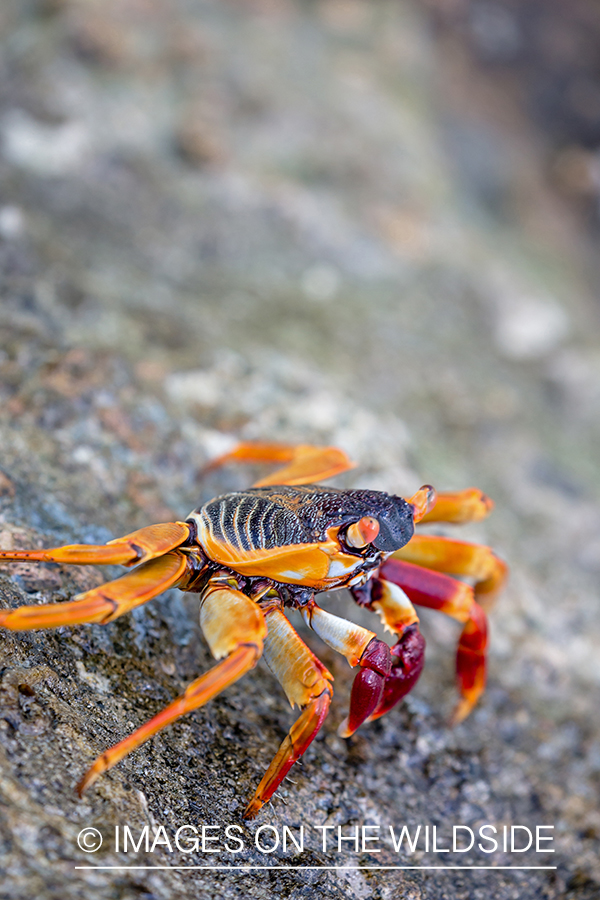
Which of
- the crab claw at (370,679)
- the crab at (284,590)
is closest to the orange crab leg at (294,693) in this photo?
the crab at (284,590)

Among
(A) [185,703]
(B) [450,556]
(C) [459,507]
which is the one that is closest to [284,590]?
(A) [185,703]

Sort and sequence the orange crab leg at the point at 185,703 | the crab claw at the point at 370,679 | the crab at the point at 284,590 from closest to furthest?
1. the orange crab leg at the point at 185,703
2. the crab at the point at 284,590
3. the crab claw at the point at 370,679

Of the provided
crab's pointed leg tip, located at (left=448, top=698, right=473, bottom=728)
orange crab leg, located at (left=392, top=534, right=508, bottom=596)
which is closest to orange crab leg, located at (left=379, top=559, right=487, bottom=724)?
orange crab leg, located at (left=392, top=534, right=508, bottom=596)

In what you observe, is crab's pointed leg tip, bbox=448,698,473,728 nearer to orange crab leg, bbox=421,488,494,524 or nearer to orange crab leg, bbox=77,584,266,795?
orange crab leg, bbox=421,488,494,524

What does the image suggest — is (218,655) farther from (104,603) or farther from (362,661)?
(362,661)

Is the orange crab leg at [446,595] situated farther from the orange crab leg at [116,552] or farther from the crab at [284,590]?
the orange crab leg at [116,552]

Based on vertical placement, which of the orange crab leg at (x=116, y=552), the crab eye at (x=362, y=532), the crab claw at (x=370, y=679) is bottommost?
the crab claw at (x=370, y=679)

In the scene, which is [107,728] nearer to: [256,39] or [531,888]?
[531,888]
